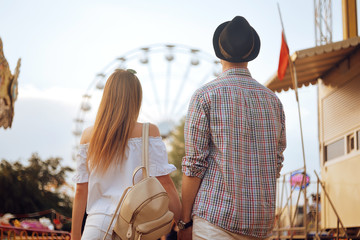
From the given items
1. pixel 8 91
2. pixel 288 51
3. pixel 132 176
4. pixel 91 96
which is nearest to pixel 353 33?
pixel 288 51

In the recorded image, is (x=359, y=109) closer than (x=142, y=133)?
No

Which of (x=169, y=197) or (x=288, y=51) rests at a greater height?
(x=288, y=51)

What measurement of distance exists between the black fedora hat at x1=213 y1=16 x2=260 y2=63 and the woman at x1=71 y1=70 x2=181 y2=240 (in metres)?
0.53

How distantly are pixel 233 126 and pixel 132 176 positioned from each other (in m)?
0.55

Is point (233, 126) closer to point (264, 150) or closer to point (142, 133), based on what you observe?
point (264, 150)

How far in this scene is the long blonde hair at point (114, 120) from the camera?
7.93 ft

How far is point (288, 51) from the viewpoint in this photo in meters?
6.83

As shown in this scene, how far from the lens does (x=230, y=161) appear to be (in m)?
2.15

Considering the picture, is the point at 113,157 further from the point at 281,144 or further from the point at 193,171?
the point at 281,144

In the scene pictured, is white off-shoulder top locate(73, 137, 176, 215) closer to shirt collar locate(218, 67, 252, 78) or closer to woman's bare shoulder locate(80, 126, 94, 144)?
woman's bare shoulder locate(80, 126, 94, 144)

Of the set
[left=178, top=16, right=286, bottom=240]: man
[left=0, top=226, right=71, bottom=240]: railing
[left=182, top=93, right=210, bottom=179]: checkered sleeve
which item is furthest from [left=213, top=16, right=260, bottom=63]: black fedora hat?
[left=0, top=226, right=71, bottom=240]: railing

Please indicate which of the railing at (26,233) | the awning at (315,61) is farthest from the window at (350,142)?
the railing at (26,233)

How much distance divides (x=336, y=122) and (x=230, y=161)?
6863mm

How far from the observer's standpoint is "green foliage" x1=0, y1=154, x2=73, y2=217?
51.4 ft
